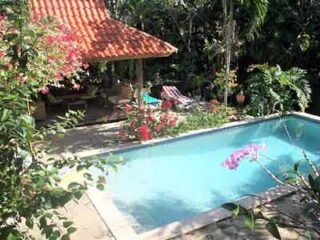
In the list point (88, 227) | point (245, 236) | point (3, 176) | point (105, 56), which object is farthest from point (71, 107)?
point (3, 176)

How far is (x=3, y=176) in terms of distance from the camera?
9.98 feet

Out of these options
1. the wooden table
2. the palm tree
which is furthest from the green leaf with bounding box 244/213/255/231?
the wooden table

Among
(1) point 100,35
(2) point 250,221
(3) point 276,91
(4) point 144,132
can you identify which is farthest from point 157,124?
(2) point 250,221

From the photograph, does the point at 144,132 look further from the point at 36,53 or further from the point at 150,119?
the point at 36,53

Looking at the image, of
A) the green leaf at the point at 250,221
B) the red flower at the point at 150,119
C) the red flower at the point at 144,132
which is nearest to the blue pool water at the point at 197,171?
the red flower at the point at 144,132

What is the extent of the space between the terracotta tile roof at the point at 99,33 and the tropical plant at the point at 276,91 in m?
3.15

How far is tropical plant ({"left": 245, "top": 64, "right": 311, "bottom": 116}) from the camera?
12828mm

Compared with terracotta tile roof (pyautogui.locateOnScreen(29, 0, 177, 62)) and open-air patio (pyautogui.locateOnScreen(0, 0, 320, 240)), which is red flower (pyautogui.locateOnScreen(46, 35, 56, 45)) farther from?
terracotta tile roof (pyautogui.locateOnScreen(29, 0, 177, 62))

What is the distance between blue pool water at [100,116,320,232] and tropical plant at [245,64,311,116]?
51cm

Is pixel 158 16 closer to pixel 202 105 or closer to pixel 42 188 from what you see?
pixel 202 105

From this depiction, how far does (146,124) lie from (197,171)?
1.93 metres

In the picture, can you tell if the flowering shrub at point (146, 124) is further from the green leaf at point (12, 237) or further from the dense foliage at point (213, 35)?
the green leaf at point (12, 237)

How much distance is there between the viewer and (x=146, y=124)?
10.8 m

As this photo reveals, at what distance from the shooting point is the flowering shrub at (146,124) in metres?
10.6
